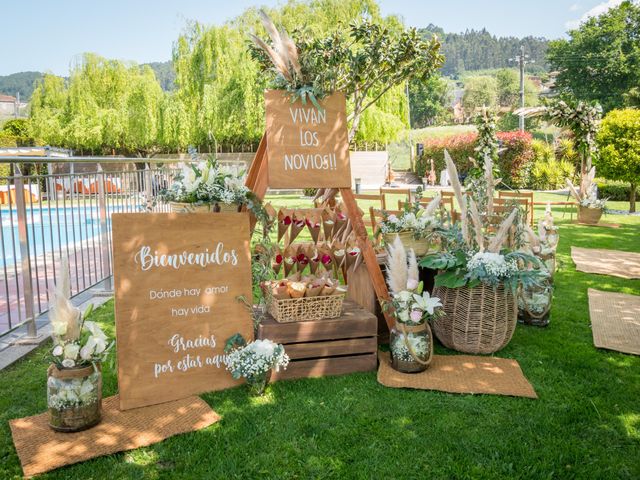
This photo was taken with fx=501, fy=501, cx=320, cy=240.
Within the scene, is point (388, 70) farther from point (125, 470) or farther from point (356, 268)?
point (125, 470)

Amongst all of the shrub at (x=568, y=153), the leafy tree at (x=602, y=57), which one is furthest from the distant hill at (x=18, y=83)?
the shrub at (x=568, y=153)

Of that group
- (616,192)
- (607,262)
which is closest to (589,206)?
(607,262)

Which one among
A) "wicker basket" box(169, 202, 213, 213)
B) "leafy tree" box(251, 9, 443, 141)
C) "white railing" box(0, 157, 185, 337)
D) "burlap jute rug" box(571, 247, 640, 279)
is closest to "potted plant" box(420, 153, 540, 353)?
"leafy tree" box(251, 9, 443, 141)

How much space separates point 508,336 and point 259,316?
167 centimetres

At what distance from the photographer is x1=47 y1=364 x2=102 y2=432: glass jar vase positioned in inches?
87.6

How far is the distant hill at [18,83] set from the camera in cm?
14039

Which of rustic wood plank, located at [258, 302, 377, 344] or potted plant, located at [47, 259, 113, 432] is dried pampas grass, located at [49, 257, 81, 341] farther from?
rustic wood plank, located at [258, 302, 377, 344]

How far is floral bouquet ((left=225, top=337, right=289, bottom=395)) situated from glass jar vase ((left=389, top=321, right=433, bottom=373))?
0.69 m

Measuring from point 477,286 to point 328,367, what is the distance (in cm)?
109

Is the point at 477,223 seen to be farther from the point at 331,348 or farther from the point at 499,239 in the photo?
the point at 331,348

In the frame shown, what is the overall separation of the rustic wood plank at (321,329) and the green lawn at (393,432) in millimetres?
245

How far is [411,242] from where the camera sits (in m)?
3.67

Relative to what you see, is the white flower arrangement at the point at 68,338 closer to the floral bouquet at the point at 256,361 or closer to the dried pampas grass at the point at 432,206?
the floral bouquet at the point at 256,361

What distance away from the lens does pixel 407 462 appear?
212 centimetres
